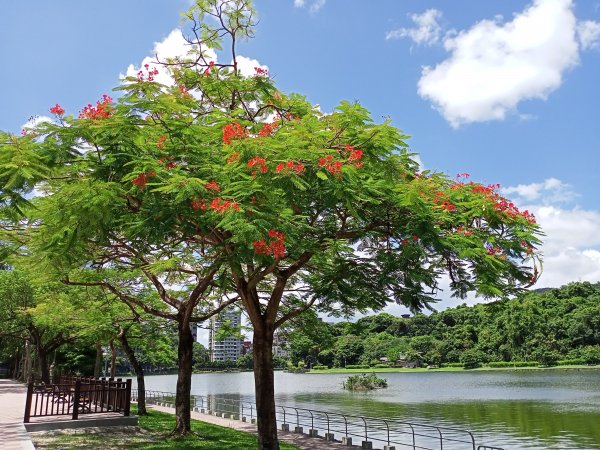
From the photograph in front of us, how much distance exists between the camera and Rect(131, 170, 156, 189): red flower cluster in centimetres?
884

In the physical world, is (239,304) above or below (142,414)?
above

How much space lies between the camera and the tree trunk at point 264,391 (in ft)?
43.9

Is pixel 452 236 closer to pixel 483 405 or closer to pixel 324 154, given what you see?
pixel 324 154

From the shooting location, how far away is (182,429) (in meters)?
17.6

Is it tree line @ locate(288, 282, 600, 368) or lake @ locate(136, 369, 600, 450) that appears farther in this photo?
tree line @ locate(288, 282, 600, 368)

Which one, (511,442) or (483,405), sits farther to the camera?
(483,405)

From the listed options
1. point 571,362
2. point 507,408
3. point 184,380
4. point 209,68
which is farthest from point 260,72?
point 571,362

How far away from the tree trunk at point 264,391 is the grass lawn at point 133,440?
2942 mm

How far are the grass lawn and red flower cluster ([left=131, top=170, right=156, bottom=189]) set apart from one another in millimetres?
7858

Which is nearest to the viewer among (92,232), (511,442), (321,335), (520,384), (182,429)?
(92,232)

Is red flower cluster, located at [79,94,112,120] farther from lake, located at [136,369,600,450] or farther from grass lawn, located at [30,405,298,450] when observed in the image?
lake, located at [136,369,600,450]

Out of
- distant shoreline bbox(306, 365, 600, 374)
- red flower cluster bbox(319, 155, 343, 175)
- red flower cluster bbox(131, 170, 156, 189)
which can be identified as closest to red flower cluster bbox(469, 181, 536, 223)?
red flower cluster bbox(319, 155, 343, 175)

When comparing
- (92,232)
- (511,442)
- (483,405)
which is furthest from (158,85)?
(483,405)

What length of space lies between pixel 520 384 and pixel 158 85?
193ft
